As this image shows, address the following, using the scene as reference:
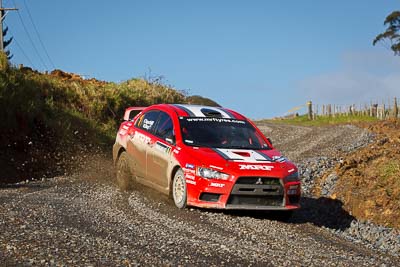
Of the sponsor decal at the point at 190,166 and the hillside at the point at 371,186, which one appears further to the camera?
the hillside at the point at 371,186

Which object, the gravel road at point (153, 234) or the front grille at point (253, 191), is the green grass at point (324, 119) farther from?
the front grille at point (253, 191)

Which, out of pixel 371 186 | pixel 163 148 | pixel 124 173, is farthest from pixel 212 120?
pixel 371 186

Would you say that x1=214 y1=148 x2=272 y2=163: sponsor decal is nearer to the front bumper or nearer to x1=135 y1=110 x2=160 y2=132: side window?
the front bumper

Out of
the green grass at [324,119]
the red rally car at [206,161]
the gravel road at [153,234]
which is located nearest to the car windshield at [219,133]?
the red rally car at [206,161]

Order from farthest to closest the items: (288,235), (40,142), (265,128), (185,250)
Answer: (265,128) → (40,142) → (288,235) → (185,250)

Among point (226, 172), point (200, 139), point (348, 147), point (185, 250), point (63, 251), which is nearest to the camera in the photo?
point (63, 251)

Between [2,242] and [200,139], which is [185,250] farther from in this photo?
[200,139]

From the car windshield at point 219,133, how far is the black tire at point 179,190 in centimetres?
63

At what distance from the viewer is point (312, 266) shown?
7.14 m

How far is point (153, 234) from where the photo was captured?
8078 mm

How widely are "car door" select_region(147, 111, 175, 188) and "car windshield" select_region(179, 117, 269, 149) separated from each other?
27 cm

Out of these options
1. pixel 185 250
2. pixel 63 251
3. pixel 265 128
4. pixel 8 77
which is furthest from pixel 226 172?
pixel 265 128

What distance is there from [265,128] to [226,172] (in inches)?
931

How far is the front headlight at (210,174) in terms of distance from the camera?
985cm
